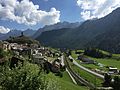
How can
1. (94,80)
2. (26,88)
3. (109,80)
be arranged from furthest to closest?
(94,80) < (109,80) < (26,88)

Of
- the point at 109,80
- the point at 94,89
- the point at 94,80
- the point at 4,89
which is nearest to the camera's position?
the point at 4,89

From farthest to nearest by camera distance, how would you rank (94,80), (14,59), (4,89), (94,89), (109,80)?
(94,80) → (109,80) → (94,89) → (14,59) → (4,89)

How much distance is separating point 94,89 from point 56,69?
28555 mm

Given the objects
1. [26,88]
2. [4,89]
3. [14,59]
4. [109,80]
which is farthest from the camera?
[109,80]

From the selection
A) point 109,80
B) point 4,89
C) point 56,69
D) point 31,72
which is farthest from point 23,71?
point 56,69

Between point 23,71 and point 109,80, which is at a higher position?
point 23,71

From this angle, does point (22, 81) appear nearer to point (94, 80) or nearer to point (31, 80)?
point (31, 80)

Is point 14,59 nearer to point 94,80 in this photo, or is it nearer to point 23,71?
point 94,80

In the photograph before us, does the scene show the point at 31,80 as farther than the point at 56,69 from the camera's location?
No

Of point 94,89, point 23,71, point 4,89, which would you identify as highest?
point 23,71

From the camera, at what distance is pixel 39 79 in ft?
94.6

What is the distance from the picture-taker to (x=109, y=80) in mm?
100125

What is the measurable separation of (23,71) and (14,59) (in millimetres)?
51667

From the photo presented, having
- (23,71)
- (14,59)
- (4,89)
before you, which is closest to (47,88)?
(23,71)
